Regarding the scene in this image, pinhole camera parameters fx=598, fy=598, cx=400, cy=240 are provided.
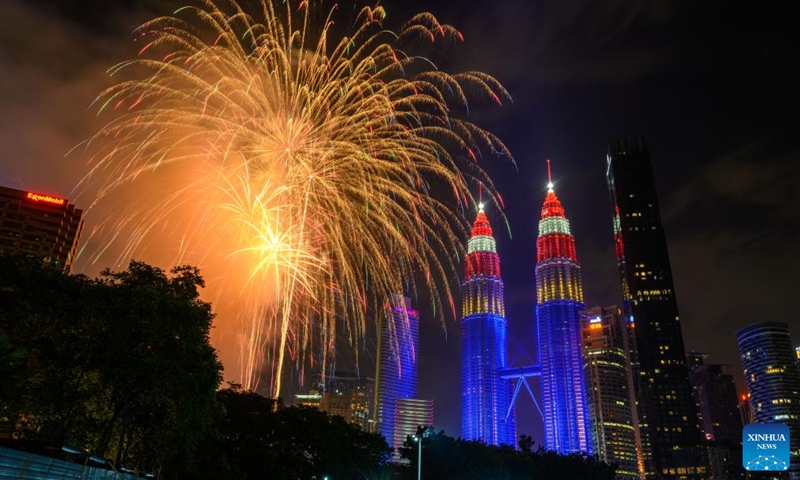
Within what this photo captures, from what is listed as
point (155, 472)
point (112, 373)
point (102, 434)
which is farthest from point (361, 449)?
point (112, 373)

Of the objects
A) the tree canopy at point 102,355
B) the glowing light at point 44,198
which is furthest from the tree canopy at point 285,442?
the glowing light at point 44,198

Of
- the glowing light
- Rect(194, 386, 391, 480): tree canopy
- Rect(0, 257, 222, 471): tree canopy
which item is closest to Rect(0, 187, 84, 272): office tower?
the glowing light

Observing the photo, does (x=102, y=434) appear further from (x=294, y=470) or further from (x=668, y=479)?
(x=668, y=479)

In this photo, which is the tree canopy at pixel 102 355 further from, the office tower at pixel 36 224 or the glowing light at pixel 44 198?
the glowing light at pixel 44 198

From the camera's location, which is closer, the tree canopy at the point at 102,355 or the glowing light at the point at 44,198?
the tree canopy at the point at 102,355

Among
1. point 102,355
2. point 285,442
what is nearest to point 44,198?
point 285,442

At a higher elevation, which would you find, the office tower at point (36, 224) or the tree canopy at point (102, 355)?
the office tower at point (36, 224)

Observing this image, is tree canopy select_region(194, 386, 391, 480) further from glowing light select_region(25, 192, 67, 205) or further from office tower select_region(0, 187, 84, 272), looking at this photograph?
glowing light select_region(25, 192, 67, 205)

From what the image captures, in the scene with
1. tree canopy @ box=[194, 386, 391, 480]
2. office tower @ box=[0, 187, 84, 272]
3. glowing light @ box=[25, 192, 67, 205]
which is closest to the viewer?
tree canopy @ box=[194, 386, 391, 480]
